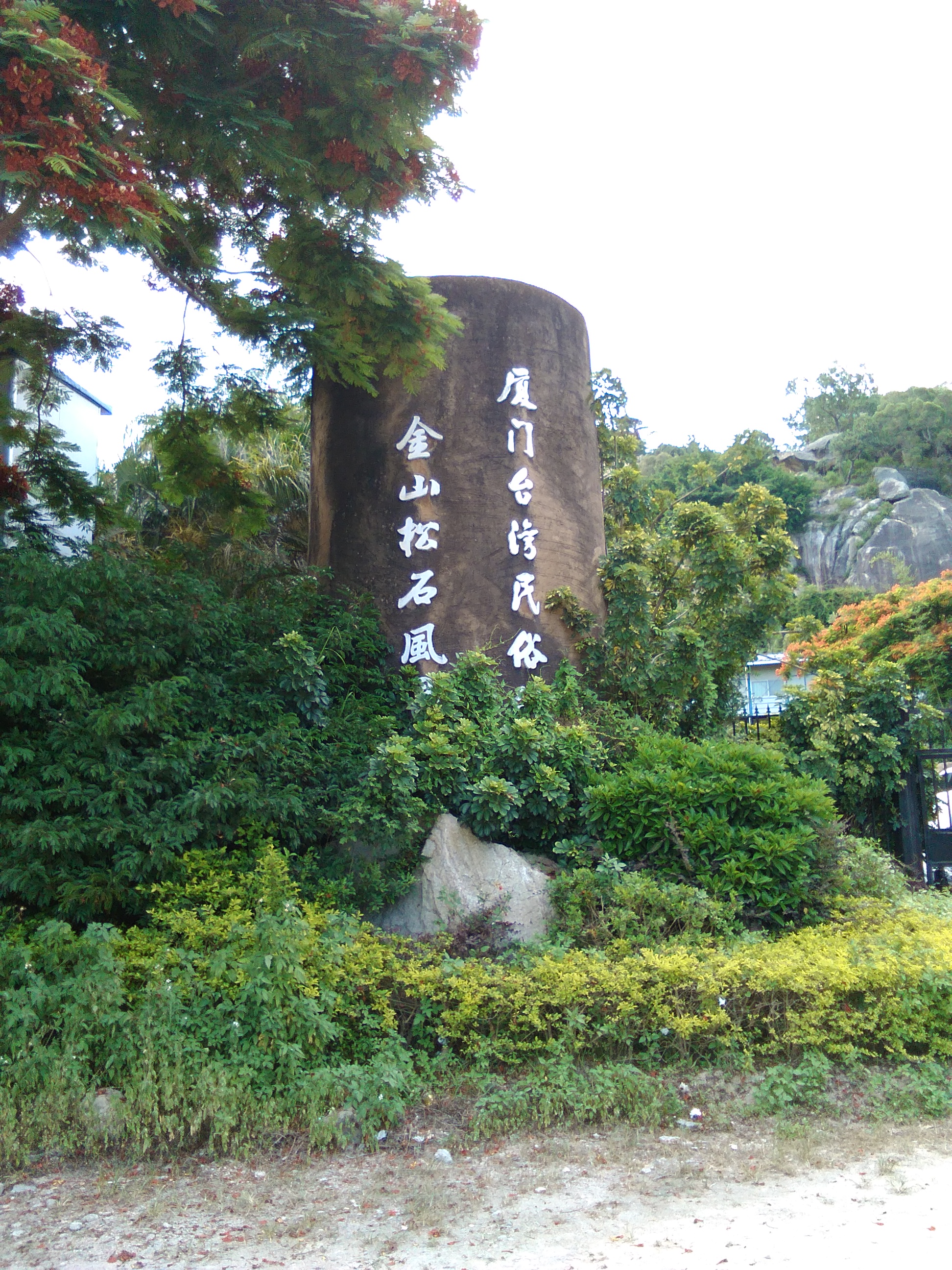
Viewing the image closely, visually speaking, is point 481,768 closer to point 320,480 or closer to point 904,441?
point 320,480

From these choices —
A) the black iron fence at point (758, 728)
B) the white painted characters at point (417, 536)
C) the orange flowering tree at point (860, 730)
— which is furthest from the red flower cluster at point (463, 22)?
the black iron fence at point (758, 728)

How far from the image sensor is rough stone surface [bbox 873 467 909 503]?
44.1m

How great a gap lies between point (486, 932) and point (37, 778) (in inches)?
99.0

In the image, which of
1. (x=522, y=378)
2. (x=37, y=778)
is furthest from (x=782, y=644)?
(x=37, y=778)

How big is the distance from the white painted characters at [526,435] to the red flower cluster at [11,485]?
3.64 metres

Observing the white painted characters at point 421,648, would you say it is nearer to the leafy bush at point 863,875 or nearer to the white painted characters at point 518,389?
the white painted characters at point 518,389

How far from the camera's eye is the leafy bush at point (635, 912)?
18.7 feet

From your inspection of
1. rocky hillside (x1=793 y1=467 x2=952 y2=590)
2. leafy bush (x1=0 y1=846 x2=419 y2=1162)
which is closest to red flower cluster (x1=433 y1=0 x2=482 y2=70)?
leafy bush (x1=0 y1=846 x2=419 y2=1162)

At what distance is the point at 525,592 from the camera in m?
8.25

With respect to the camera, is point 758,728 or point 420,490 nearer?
point 420,490

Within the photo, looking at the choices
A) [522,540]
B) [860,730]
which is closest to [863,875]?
[860,730]

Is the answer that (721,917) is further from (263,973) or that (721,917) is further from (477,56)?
(477,56)

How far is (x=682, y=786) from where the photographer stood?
253 inches

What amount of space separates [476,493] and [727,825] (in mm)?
3415
